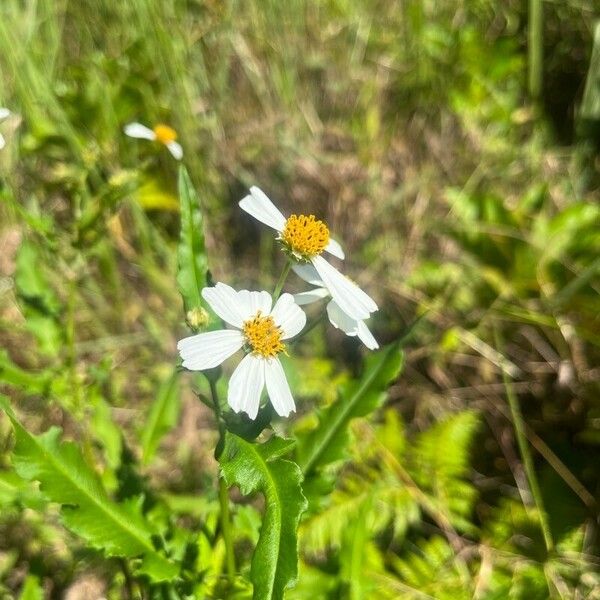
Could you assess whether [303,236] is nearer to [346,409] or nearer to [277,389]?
[277,389]

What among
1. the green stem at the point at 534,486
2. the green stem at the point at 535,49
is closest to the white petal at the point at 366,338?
the green stem at the point at 534,486

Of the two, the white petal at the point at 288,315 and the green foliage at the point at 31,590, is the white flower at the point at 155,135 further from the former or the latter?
the green foliage at the point at 31,590

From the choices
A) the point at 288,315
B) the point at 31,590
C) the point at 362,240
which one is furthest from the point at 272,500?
the point at 362,240

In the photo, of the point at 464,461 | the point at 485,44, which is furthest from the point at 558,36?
the point at 464,461

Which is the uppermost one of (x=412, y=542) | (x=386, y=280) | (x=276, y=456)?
(x=276, y=456)

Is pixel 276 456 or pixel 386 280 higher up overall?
pixel 276 456

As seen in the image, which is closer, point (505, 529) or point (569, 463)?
point (505, 529)

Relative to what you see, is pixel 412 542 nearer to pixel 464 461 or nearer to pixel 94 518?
pixel 464 461
